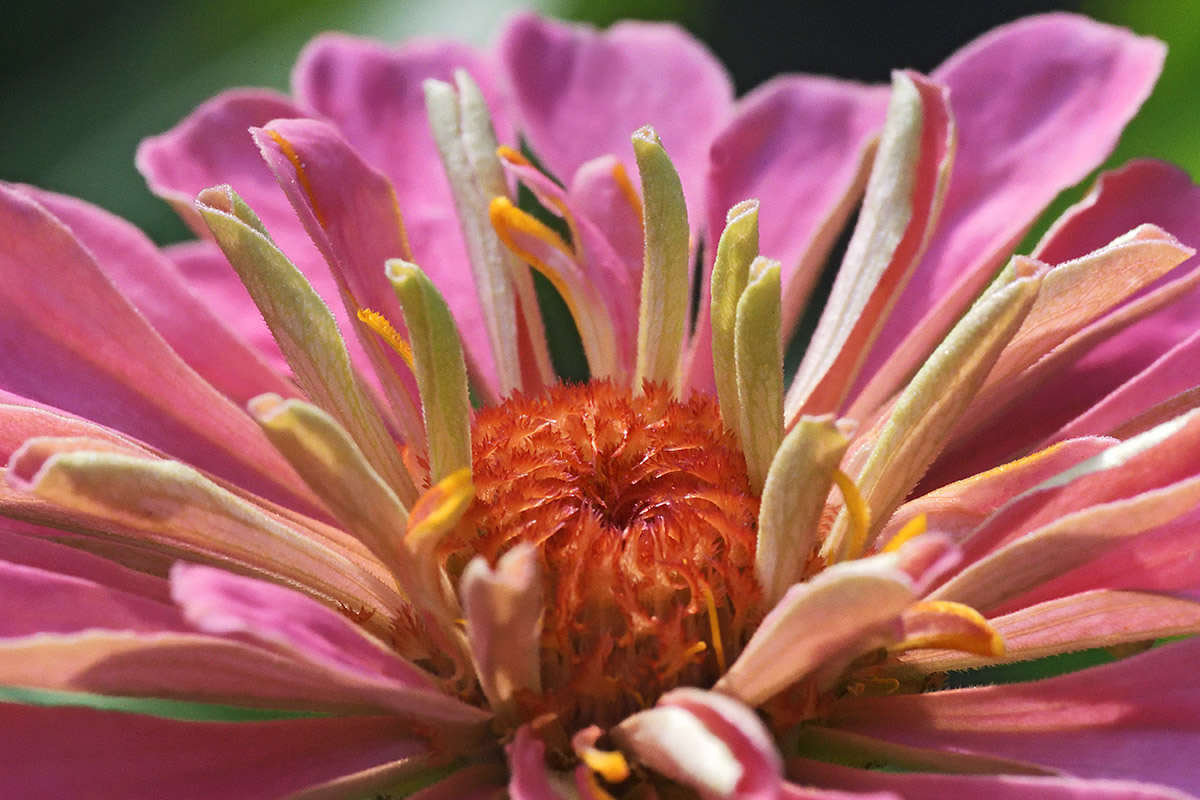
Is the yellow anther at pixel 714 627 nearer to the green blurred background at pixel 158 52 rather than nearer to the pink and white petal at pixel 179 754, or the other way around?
the pink and white petal at pixel 179 754

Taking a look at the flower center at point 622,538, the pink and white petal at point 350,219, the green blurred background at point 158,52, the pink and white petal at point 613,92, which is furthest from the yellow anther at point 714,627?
the green blurred background at point 158,52

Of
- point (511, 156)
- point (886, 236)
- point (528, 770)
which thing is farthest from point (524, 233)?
point (528, 770)

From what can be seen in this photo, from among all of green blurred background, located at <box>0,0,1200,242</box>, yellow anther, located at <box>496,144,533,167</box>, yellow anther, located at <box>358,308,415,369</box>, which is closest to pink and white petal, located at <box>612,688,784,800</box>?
yellow anther, located at <box>358,308,415,369</box>

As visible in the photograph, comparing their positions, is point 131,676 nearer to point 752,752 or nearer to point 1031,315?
point 752,752

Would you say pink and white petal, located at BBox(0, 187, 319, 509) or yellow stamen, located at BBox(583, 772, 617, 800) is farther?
pink and white petal, located at BBox(0, 187, 319, 509)

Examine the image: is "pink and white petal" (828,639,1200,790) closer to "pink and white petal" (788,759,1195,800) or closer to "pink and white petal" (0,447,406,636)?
"pink and white petal" (788,759,1195,800)

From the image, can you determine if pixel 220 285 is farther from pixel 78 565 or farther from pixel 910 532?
pixel 910 532

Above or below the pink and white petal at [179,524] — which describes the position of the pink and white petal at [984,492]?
below

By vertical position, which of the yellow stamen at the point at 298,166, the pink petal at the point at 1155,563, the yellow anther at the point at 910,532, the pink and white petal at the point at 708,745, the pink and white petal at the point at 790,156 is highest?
the yellow stamen at the point at 298,166
